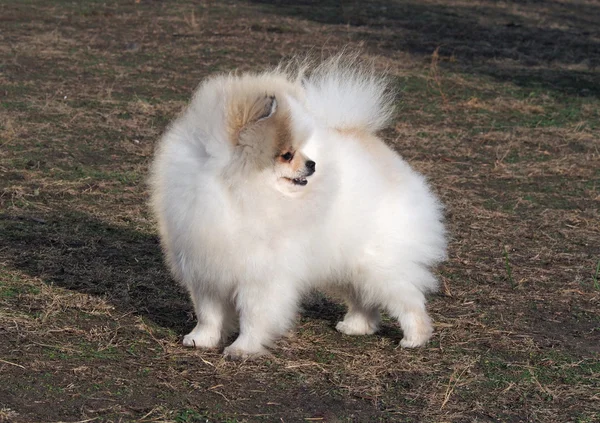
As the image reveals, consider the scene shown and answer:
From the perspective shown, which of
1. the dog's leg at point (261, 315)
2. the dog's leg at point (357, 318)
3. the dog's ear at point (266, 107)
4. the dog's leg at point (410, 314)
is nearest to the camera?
the dog's ear at point (266, 107)

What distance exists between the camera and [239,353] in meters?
4.03

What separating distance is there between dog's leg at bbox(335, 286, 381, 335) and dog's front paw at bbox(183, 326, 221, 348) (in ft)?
2.40

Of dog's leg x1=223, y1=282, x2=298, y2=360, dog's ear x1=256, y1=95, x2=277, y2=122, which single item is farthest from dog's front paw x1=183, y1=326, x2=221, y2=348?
dog's ear x1=256, y1=95, x2=277, y2=122

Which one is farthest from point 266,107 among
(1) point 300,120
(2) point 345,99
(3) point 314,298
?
(3) point 314,298

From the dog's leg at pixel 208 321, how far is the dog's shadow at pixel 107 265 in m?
0.22

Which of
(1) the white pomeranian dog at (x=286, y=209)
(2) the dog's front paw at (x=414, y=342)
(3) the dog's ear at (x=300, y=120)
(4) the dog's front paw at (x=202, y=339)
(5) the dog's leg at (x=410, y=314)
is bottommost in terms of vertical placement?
(4) the dog's front paw at (x=202, y=339)

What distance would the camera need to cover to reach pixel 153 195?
13.9ft

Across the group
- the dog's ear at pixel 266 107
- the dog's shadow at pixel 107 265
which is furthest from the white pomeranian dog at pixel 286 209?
the dog's shadow at pixel 107 265

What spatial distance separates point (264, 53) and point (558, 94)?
3.77 m

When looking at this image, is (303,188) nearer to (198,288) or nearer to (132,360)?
(198,288)

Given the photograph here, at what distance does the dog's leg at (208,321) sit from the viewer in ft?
13.4

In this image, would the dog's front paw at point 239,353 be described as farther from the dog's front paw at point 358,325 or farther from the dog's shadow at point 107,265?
the dog's front paw at point 358,325

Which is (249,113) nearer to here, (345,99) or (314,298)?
(345,99)

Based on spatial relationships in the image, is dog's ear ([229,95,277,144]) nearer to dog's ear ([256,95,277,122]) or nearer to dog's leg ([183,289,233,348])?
dog's ear ([256,95,277,122])
